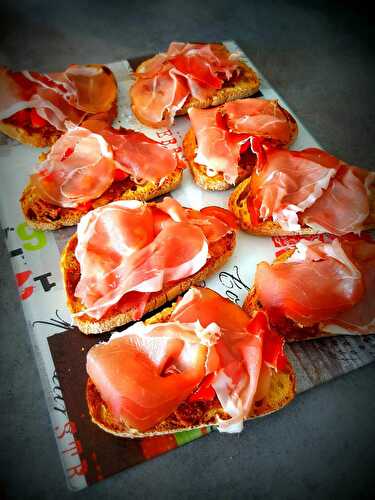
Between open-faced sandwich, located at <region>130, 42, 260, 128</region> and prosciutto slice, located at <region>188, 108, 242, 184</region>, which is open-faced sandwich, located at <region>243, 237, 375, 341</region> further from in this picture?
open-faced sandwich, located at <region>130, 42, 260, 128</region>

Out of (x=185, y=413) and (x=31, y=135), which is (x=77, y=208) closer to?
(x=31, y=135)

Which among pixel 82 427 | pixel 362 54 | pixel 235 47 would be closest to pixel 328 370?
pixel 82 427

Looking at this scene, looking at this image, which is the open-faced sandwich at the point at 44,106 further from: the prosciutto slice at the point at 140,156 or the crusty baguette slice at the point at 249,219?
the crusty baguette slice at the point at 249,219

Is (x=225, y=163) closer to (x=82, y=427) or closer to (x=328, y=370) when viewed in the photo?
(x=328, y=370)

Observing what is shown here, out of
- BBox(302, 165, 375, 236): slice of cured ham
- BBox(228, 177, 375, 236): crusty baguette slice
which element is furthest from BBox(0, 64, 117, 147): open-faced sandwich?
BBox(302, 165, 375, 236): slice of cured ham

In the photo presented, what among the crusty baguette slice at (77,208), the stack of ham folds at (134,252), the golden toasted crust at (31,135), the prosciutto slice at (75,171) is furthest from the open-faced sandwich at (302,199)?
the golden toasted crust at (31,135)

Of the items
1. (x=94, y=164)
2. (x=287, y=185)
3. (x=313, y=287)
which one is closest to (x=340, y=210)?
(x=287, y=185)

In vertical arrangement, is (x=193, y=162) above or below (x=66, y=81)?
below
